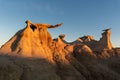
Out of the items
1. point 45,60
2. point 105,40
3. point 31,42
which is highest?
point 105,40

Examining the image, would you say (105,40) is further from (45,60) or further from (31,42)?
(45,60)

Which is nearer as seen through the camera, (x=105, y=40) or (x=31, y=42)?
(x=31, y=42)

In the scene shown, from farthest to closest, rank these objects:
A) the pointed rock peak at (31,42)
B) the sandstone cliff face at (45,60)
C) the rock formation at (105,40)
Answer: the rock formation at (105,40), the pointed rock peak at (31,42), the sandstone cliff face at (45,60)

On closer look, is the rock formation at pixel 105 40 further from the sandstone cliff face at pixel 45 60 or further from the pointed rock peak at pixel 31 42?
→ the pointed rock peak at pixel 31 42

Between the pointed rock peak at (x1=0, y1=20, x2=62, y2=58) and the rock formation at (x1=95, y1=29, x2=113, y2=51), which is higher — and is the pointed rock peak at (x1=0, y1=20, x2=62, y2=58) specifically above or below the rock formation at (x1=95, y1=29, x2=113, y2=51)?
below

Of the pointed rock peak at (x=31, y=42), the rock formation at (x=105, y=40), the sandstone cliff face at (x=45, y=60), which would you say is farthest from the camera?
the rock formation at (x=105, y=40)

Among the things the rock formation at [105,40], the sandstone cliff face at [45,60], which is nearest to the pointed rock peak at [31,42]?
the sandstone cliff face at [45,60]

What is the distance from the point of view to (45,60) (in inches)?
1059

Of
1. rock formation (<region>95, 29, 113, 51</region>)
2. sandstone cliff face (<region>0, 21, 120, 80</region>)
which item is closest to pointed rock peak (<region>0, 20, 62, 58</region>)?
sandstone cliff face (<region>0, 21, 120, 80</region>)

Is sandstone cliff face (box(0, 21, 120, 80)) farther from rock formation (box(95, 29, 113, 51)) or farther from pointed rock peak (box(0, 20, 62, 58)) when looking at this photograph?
rock formation (box(95, 29, 113, 51))

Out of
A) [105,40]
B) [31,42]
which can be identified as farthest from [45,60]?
[105,40]

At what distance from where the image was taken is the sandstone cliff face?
24.2 meters

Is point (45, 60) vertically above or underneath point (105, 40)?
underneath

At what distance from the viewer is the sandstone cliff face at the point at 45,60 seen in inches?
952
